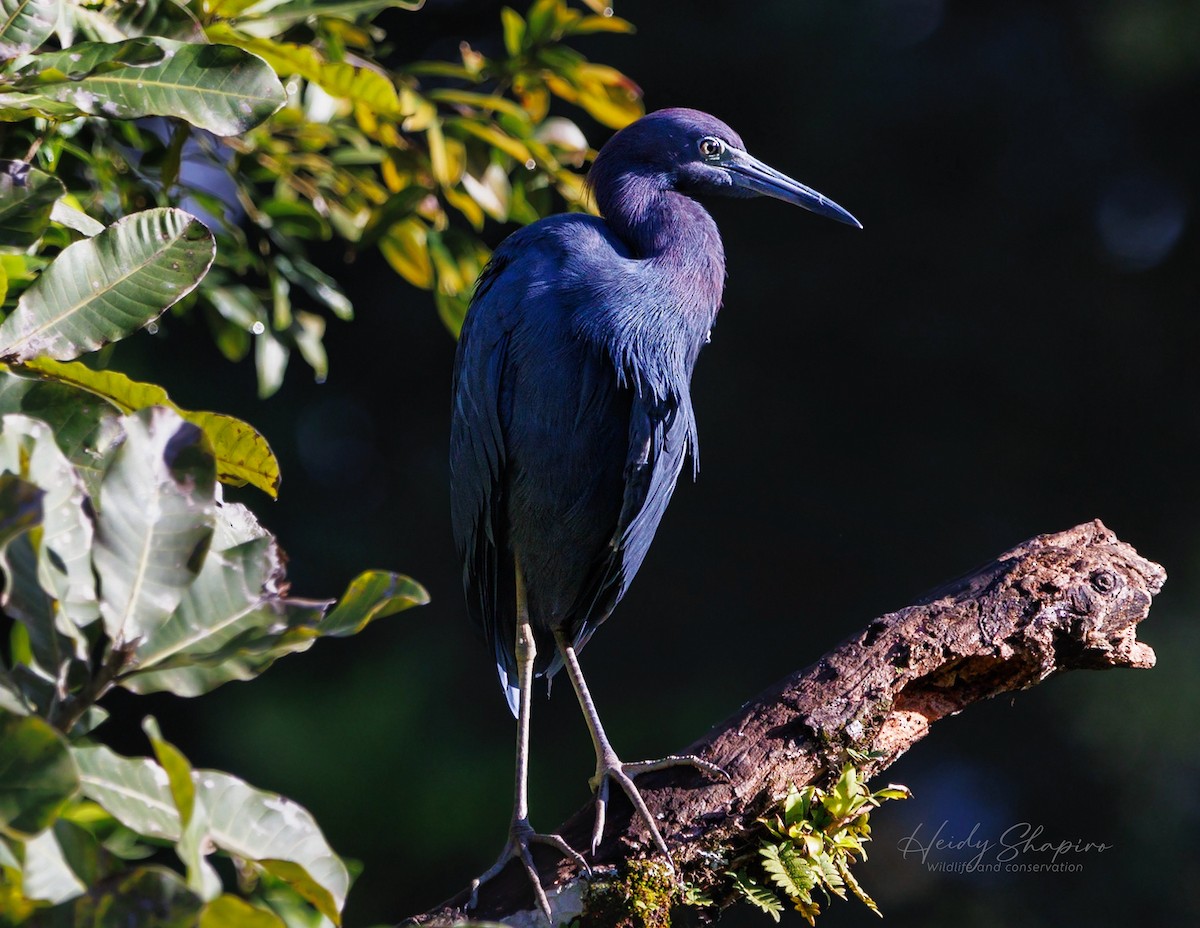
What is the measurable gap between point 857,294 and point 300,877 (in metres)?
4.39

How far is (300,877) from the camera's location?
0.84m

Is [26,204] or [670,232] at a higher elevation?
[26,204]

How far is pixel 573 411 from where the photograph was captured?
1952mm

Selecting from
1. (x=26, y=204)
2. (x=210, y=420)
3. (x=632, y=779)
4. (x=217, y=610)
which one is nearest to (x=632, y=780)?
(x=632, y=779)

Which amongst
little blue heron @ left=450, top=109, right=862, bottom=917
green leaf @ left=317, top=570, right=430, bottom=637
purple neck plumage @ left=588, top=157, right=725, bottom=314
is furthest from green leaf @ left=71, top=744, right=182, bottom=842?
purple neck plumage @ left=588, top=157, right=725, bottom=314

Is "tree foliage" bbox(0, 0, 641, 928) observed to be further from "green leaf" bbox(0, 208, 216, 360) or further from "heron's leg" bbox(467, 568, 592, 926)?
"heron's leg" bbox(467, 568, 592, 926)

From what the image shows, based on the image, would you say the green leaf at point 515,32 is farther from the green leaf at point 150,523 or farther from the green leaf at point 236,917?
the green leaf at point 236,917

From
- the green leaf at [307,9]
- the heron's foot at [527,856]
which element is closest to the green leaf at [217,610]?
the heron's foot at [527,856]

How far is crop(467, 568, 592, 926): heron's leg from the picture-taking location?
5.00 feet

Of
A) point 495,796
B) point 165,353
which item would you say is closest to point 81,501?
point 495,796

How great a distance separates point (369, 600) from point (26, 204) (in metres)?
0.48

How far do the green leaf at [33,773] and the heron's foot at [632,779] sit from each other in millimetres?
888

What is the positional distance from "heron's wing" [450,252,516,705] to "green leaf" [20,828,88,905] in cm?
125

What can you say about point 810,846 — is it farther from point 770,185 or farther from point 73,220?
point 770,185
